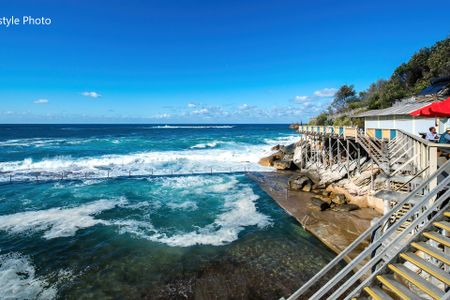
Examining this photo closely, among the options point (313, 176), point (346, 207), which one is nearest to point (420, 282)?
point (346, 207)

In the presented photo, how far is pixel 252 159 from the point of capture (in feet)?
131

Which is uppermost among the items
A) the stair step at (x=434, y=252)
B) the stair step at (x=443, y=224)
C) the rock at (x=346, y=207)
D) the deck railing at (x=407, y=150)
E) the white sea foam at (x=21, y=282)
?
the deck railing at (x=407, y=150)

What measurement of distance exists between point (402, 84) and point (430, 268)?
170 ft

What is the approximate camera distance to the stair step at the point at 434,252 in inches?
160

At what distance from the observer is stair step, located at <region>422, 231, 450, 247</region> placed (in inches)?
166

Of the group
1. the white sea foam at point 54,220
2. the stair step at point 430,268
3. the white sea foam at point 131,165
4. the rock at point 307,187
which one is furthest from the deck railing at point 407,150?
the white sea foam at point 54,220

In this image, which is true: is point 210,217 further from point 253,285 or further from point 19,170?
point 19,170

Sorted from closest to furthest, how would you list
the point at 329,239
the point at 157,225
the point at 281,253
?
the point at 281,253, the point at 329,239, the point at 157,225

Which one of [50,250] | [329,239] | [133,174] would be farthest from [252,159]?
[50,250]

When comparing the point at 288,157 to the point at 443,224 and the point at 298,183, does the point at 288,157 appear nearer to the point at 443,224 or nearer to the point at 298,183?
the point at 298,183

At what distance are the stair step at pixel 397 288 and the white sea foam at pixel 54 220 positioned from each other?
14.4 meters

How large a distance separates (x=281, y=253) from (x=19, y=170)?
32.6 metres

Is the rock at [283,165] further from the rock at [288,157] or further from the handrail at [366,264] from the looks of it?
the handrail at [366,264]

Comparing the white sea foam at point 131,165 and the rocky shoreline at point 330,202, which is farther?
the white sea foam at point 131,165
